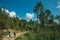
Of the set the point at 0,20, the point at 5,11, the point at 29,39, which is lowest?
the point at 29,39

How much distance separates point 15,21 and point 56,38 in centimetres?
3246

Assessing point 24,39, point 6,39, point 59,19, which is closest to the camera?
point 24,39

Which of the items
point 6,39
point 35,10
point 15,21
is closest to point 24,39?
point 6,39

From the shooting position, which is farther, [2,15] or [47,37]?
[2,15]

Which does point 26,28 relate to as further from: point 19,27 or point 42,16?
point 42,16

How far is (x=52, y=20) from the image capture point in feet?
230

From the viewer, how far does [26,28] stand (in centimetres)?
5766

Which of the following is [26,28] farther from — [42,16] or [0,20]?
[0,20]

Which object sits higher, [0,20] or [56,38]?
[0,20]

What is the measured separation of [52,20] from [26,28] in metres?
17.0

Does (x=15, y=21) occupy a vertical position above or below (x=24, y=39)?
above

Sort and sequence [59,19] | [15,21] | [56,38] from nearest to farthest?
[56,38] < [15,21] < [59,19]

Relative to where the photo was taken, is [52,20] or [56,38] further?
[52,20]

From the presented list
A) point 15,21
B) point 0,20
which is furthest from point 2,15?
point 15,21
